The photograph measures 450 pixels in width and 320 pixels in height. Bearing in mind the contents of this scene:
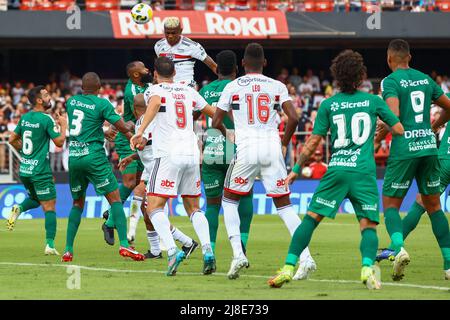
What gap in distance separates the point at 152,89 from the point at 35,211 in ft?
47.4

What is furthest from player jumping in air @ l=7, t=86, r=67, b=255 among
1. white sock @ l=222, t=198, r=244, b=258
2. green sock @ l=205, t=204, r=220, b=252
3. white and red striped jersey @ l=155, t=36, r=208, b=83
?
white sock @ l=222, t=198, r=244, b=258

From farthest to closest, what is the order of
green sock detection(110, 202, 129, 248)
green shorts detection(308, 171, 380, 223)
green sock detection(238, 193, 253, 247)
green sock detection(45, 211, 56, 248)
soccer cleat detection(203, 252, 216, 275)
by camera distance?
1. green sock detection(45, 211, 56, 248)
2. green sock detection(110, 202, 129, 248)
3. green sock detection(238, 193, 253, 247)
4. soccer cleat detection(203, 252, 216, 275)
5. green shorts detection(308, 171, 380, 223)

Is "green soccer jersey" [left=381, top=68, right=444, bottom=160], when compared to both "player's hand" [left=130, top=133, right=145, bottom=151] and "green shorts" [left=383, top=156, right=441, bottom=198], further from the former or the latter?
"player's hand" [left=130, top=133, right=145, bottom=151]

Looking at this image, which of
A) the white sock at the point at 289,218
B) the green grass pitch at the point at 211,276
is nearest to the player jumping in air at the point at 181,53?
the green grass pitch at the point at 211,276

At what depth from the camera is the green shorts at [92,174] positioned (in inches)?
554

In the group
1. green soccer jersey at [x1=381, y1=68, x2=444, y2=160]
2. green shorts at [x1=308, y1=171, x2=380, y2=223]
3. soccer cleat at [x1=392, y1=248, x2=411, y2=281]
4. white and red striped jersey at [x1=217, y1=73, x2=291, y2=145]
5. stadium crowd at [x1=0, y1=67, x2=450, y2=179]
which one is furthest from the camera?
stadium crowd at [x1=0, y1=67, x2=450, y2=179]

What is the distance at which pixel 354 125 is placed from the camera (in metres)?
10.4

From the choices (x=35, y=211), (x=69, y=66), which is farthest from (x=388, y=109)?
(x=69, y=66)

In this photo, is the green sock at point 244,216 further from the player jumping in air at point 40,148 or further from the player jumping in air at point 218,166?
the player jumping in air at point 40,148

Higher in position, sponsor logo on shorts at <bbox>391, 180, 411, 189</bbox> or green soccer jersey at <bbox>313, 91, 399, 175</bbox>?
green soccer jersey at <bbox>313, 91, 399, 175</bbox>

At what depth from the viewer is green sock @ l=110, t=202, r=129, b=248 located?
1417cm

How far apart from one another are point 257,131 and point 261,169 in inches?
16.3

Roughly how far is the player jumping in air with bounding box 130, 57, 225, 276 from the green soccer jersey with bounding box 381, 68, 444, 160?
1.97 meters
